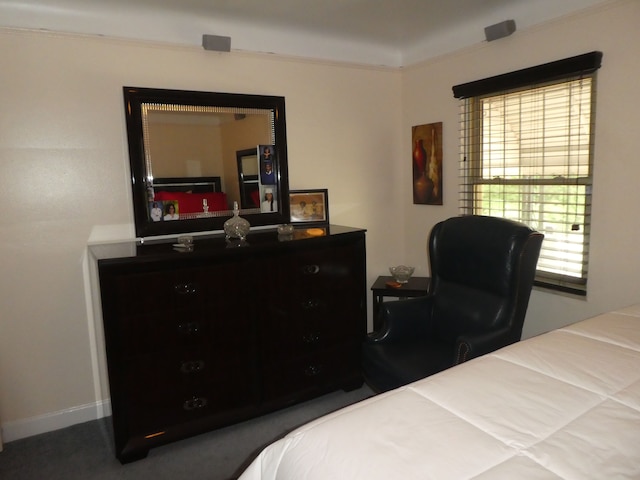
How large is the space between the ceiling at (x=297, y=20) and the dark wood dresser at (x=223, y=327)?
4.29 feet

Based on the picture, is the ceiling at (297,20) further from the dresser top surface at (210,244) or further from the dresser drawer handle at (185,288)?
the dresser drawer handle at (185,288)

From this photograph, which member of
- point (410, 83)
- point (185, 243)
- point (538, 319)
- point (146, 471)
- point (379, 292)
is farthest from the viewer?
point (410, 83)

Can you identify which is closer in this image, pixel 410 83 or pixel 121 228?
pixel 121 228

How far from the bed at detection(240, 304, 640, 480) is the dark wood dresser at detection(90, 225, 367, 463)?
1.28m

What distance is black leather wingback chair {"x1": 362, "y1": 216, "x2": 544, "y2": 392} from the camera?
219 cm

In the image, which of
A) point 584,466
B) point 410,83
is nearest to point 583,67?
point 410,83

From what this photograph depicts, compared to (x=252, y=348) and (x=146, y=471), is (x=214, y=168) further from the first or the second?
(x=146, y=471)

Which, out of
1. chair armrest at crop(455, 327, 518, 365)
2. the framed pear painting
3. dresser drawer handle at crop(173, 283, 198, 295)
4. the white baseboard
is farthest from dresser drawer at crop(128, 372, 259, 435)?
the framed pear painting

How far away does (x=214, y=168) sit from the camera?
2830 millimetres

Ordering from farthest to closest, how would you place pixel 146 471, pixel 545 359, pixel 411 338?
pixel 411 338 → pixel 146 471 → pixel 545 359

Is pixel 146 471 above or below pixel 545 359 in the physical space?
below

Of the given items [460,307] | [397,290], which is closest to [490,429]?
[460,307]

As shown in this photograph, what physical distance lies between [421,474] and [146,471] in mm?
1822

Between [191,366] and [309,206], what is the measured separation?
56.4 inches
